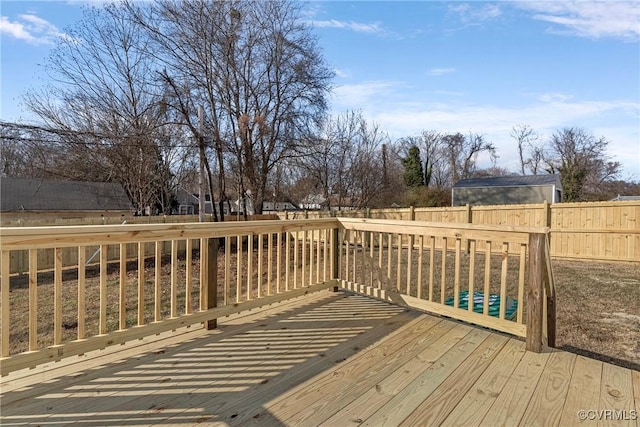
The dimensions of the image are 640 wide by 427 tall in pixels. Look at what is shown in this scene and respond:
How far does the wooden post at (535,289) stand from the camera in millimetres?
2352

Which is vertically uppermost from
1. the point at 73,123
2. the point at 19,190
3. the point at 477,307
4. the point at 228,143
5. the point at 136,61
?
the point at 136,61

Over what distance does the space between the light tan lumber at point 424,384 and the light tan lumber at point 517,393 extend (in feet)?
0.97

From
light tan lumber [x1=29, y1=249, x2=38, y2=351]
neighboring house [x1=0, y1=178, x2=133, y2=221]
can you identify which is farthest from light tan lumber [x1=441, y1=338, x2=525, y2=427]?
neighboring house [x1=0, y1=178, x2=133, y2=221]

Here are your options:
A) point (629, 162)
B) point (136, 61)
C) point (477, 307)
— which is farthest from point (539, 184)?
point (136, 61)

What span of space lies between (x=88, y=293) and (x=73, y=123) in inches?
317

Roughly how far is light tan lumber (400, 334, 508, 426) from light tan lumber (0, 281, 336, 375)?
1.67 m

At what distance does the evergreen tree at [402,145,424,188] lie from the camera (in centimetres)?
2531

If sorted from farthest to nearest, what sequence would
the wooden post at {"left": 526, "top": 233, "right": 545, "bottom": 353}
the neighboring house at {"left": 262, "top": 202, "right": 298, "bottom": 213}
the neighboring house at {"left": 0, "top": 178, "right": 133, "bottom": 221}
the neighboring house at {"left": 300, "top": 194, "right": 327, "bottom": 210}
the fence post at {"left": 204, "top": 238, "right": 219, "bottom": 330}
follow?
the neighboring house at {"left": 262, "top": 202, "right": 298, "bottom": 213} → the neighboring house at {"left": 300, "top": 194, "right": 327, "bottom": 210} → the neighboring house at {"left": 0, "top": 178, "right": 133, "bottom": 221} → the fence post at {"left": 204, "top": 238, "right": 219, "bottom": 330} → the wooden post at {"left": 526, "top": 233, "right": 545, "bottom": 353}

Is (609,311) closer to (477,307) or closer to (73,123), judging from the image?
(477,307)

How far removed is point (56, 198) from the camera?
17.1 m

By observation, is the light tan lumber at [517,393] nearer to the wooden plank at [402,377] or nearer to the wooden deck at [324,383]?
the wooden deck at [324,383]

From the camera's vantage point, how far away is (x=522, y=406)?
174 cm

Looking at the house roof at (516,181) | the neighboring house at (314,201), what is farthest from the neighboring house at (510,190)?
the neighboring house at (314,201)

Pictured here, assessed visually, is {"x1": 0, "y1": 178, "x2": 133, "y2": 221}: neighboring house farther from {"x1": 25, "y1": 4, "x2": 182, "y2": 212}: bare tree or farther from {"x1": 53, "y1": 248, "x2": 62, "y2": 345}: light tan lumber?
{"x1": 53, "y1": 248, "x2": 62, "y2": 345}: light tan lumber
